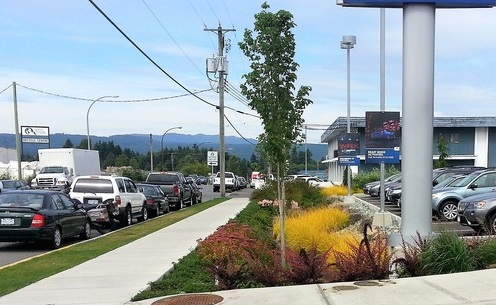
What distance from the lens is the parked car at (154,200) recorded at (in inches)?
949

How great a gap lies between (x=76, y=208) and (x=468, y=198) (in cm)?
1066

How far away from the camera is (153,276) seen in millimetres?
8977

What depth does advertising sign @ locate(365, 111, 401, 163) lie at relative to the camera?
51.5ft

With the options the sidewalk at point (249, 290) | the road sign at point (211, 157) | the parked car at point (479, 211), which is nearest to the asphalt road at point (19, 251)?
the sidewalk at point (249, 290)

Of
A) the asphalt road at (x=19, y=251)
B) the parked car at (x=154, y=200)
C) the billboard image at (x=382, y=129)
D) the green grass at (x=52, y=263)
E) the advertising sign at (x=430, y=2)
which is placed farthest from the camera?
the parked car at (x=154, y=200)

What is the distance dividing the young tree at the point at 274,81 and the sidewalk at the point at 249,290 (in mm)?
1957

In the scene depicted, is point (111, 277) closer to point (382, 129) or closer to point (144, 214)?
point (382, 129)

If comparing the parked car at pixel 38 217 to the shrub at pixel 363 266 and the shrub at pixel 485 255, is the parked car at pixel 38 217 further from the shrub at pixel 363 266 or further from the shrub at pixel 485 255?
the shrub at pixel 485 255

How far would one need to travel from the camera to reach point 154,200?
80.1ft

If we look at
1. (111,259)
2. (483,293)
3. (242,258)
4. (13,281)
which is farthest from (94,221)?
(483,293)

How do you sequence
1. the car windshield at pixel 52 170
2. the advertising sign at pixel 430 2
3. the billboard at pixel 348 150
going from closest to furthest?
the advertising sign at pixel 430 2
the billboard at pixel 348 150
the car windshield at pixel 52 170

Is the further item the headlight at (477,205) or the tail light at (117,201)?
the tail light at (117,201)

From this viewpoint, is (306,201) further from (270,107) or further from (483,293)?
(483,293)

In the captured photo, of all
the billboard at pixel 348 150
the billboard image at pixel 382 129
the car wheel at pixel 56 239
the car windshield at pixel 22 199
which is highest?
the billboard image at pixel 382 129
